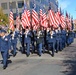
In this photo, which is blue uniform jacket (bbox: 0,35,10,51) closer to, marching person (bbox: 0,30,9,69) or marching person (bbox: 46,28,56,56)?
marching person (bbox: 0,30,9,69)

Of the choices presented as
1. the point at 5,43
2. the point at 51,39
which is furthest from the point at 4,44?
the point at 51,39

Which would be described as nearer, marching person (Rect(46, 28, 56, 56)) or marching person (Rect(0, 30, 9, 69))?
marching person (Rect(0, 30, 9, 69))

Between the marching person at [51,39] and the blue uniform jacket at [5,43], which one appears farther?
the marching person at [51,39]

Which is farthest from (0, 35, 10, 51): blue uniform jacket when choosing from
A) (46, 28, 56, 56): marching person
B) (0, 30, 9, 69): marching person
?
(46, 28, 56, 56): marching person

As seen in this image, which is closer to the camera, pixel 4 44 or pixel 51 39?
pixel 4 44

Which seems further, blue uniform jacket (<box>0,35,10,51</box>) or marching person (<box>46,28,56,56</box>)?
marching person (<box>46,28,56,56</box>)

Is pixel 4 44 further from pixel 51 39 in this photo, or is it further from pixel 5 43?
pixel 51 39

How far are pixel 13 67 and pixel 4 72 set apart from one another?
1.40 meters

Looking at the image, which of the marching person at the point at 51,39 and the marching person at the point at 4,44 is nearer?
the marching person at the point at 4,44

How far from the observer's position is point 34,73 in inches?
485

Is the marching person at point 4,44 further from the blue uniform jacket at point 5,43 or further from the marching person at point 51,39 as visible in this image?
the marching person at point 51,39

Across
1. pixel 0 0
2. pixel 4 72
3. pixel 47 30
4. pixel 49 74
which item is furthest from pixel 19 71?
pixel 0 0

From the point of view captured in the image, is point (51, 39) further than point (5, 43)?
Yes

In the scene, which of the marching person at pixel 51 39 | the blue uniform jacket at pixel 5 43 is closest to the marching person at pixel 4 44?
the blue uniform jacket at pixel 5 43
